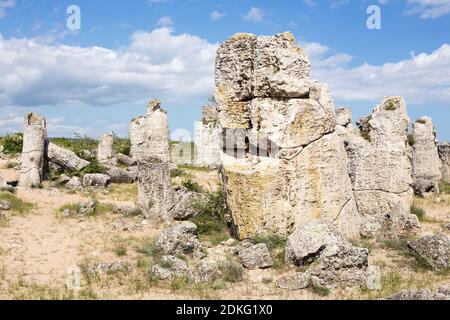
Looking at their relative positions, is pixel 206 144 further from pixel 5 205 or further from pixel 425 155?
pixel 5 205

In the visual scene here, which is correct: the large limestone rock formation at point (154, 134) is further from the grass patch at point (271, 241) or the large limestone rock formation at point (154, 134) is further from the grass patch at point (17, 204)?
the grass patch at point (271, 241)

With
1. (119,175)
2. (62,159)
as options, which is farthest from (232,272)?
(62,159)

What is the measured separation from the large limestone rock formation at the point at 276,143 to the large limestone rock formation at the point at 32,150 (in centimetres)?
1147

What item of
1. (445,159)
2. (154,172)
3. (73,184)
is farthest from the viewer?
(445,159)

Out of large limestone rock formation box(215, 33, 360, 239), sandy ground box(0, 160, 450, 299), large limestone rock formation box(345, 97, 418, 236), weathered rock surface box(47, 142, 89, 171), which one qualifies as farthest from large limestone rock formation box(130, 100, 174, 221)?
weathered rock surface box(47, 142, 89, 171)

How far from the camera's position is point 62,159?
2159 cm

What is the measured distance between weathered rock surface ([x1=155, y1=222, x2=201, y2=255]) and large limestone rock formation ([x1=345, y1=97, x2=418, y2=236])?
6.07 meters

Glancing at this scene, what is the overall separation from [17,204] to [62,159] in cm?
622

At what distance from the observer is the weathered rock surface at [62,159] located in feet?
70.7

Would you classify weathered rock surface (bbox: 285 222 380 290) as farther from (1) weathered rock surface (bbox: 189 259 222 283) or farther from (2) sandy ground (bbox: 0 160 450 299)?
(1) weathered rock surface (bbox: 189 259 222 283)

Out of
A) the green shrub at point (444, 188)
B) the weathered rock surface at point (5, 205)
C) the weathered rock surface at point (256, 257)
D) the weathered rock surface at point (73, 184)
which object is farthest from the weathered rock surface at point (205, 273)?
the green shrub at point (444, 188)

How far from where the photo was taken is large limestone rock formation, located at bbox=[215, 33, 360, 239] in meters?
10.2

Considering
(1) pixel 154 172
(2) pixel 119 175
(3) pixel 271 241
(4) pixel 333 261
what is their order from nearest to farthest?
1. (4) pixel 333 261
2. (3) pixel 271 241
3. (1) pixel 154 172
4. (2) pixel 119 175
